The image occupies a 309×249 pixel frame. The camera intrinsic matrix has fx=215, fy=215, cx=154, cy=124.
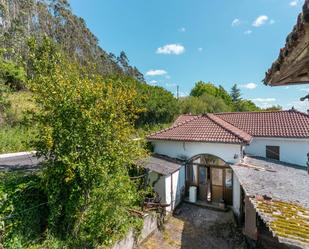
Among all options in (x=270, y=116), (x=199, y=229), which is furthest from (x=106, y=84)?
(x=270, y=116)

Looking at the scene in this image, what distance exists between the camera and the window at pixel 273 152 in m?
17.8

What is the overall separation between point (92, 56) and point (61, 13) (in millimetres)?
14774

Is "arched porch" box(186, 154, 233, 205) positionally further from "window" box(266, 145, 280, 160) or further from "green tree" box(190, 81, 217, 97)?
"green tree" box(190, 81, 217, 97)

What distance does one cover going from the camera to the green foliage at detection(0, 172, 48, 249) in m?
7.05

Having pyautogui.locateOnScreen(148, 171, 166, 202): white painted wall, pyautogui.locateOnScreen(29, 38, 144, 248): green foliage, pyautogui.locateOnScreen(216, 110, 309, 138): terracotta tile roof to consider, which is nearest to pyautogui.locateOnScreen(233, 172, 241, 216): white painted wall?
pyautogui.locateOnScreen(148, 171, 166, 202): white painted wall

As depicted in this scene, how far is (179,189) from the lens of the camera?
15.2 meters

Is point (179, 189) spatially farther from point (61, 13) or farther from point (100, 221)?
point (61, 13)

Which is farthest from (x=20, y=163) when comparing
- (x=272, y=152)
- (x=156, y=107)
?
(x=156, y=107)

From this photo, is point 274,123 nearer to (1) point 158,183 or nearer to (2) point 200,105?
(1) point 158,183

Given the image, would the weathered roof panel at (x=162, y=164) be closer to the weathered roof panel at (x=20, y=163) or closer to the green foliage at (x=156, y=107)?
the weathered roof panel at (x=20, y=163)

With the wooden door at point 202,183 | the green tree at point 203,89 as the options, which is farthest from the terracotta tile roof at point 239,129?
the green tree at point 203,89

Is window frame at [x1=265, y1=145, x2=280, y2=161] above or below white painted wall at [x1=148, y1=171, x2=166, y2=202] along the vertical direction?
above

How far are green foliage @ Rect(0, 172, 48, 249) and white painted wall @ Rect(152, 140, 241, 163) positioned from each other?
31.9 feet

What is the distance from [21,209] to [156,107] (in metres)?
25.5
